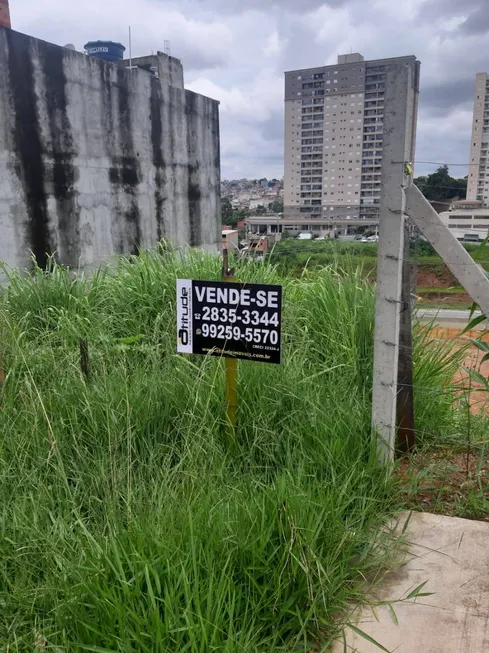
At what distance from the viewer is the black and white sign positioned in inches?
111

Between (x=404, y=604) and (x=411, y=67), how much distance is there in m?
2.47

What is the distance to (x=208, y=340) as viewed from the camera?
3.01 metres

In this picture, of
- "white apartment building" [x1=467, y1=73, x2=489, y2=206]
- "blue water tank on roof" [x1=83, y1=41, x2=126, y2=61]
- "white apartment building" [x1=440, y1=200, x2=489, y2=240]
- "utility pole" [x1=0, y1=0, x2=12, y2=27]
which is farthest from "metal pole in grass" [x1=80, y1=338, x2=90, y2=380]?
"blue water tank on roof" [x1=83, y1=41, x2=126, y2=61]

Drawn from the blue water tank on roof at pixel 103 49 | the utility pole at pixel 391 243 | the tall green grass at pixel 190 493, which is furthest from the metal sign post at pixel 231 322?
the blue water tank on roof at pixel 103 49

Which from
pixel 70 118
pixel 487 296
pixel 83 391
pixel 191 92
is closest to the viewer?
pixel 487 296

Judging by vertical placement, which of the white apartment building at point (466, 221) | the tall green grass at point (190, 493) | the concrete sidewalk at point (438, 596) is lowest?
the concrete sidewalk at point (438, 596)

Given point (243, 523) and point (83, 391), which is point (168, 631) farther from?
point (83, 391)

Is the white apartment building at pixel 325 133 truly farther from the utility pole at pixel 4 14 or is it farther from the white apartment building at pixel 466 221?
the white apartment building at pixel 466 221

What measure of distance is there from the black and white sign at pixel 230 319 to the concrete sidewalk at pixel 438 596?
111cm

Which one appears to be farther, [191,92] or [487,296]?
[191,92]

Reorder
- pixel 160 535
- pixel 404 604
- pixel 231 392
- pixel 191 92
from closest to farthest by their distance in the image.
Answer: pixel 160 535, pixel 404 604, pixel 231 392, pixel 191 92

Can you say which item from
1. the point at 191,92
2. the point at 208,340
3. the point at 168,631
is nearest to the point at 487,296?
the point at 208,340

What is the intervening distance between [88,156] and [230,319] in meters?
7.05

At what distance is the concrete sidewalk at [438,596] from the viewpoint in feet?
6.31
